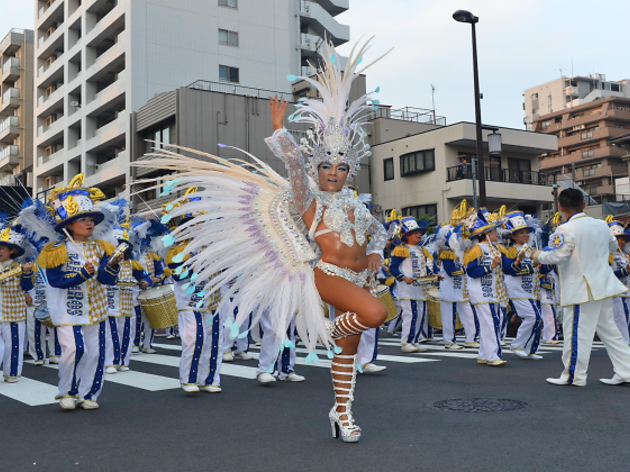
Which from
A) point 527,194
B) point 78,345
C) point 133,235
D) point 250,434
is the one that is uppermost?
point 527,194

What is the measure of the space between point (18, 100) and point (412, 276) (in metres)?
53.0

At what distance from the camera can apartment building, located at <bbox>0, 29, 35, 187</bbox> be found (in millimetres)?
54562

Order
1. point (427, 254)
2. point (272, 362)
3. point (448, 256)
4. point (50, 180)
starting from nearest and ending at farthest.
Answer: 1. point (272, 362)
2. point (448, 256)
3. point (427, 254)
4. point (50, 180)

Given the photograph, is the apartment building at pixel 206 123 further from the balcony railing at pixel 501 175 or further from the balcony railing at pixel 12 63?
the balcony railing at pixel 12 63

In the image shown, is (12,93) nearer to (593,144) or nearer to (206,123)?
(206,123)

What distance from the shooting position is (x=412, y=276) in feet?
35.2

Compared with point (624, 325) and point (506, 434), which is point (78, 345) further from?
point (624, 325)

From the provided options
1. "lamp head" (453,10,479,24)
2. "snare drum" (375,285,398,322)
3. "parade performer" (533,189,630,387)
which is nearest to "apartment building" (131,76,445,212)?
"lamp head" (453,10,479,24)

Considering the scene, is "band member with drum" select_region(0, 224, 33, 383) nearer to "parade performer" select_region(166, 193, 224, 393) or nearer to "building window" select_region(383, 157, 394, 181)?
"parade performer" select_region(166, 193, 224, 393)

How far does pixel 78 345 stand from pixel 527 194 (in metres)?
30.1

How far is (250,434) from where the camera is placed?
493 cm

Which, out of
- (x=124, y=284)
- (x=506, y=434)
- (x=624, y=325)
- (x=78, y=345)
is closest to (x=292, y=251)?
(x=506, y=434)

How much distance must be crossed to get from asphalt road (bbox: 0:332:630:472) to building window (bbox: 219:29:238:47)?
106 ft

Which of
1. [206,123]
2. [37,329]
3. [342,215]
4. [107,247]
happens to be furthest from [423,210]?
[342,215]
